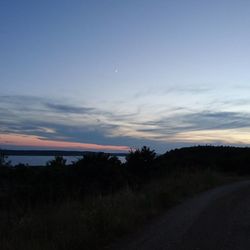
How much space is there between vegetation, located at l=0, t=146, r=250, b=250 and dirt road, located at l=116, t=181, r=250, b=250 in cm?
64

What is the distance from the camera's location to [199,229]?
13070mm

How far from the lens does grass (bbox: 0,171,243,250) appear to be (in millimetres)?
10281

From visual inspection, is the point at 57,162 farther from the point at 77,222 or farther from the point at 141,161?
the point at 77,222

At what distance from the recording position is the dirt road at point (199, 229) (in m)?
10.9

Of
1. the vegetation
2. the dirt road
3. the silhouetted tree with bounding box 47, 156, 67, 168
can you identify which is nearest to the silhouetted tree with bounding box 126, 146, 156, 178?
the vegetation

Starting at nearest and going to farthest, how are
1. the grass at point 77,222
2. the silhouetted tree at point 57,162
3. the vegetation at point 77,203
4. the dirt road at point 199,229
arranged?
1. the grass at point 77,222
2. the vegetation at point 77,203
3. the dirt road at point 199,229
4. the silhouetted tree at point 57,162

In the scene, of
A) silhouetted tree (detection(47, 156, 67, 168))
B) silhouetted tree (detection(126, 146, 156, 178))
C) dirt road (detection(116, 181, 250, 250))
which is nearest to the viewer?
dirt road (detection(116, 181, 250, 250))

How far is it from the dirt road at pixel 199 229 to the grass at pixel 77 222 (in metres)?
0.58

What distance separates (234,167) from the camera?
50.5 m

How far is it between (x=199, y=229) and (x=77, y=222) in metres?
3.13

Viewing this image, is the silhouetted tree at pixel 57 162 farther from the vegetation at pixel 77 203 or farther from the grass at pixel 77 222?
the grass at pixel 77 222

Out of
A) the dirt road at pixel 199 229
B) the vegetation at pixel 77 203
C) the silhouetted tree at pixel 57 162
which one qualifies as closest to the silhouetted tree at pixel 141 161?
the vegetation at pixel 77 203

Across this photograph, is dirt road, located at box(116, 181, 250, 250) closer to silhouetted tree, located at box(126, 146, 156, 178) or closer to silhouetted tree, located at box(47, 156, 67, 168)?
silhouetted tree, located at box(47, 156, 67, 168)

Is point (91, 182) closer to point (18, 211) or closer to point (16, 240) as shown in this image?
point (18, 211)
